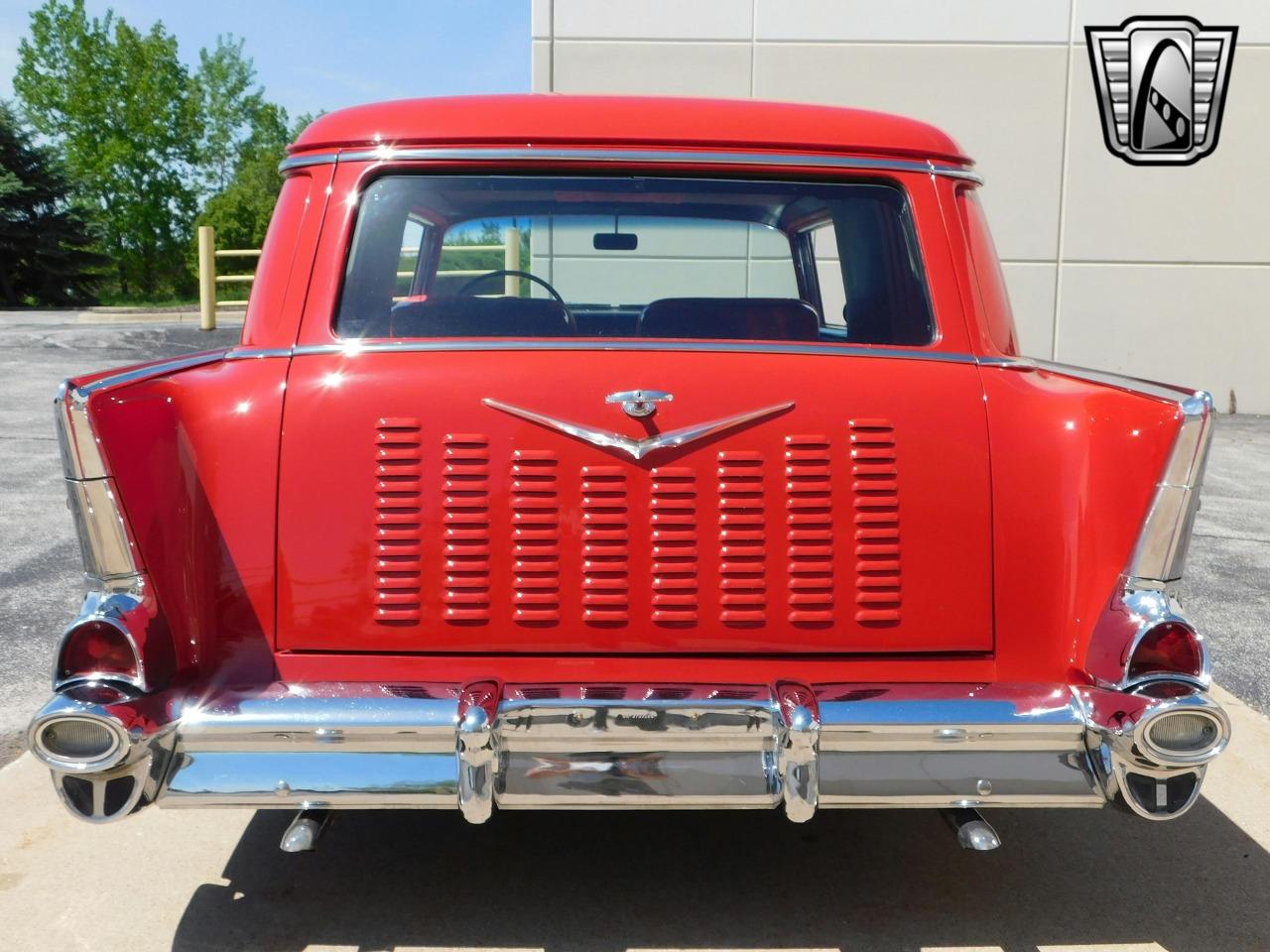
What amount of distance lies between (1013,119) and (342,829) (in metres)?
9.65

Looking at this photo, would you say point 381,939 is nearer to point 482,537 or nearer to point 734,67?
point 482,537

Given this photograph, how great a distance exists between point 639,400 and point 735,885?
1202 mm

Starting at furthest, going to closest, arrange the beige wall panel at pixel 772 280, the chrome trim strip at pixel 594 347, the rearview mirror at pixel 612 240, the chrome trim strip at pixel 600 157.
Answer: the beige wall panel at pixel 772 280, the rearview mirror at pixel 612 240, the chrome trim strip at pixel 600 157, the chrome trim strip at pixel 594 347

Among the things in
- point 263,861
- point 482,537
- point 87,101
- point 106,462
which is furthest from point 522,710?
point 87,101

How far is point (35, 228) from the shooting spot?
32969mm

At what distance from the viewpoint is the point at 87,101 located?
46812 mm

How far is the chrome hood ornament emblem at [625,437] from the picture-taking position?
2.39 metres

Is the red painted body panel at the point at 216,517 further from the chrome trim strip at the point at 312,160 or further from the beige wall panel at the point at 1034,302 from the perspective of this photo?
the beige wall panel at the point at 1034,302

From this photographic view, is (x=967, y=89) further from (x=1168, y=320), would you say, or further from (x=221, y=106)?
(x=221, y=106)

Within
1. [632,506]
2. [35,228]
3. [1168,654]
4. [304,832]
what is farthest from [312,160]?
[35,228]

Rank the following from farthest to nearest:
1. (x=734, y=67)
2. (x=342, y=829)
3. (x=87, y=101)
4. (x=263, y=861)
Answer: (x=87, y=101), (x=734, y=67), (x=342, y=829), (x=263, y=861)

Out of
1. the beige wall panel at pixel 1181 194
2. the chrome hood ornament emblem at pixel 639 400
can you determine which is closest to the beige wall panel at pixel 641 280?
the chrome hood ornament emblem at pixel 639 400

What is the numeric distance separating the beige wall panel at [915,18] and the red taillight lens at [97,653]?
31.7 ft

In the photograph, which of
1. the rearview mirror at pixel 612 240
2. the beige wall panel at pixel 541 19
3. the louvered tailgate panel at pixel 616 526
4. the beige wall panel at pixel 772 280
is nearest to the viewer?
the louvered tailgate panel at pixel 616 526
